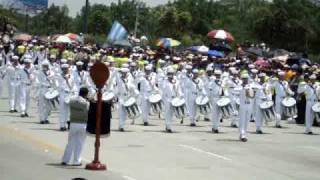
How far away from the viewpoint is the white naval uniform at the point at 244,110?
2214 cm

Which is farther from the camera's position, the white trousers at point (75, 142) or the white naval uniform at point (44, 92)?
the white naval uniform at point (44, 92)

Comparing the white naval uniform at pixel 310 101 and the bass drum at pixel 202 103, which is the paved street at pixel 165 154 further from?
the bass drum at pixel 202 103

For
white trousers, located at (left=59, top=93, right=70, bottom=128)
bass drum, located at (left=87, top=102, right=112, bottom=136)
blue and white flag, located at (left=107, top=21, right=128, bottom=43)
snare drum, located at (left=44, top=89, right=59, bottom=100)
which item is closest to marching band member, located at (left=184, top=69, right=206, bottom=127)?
snare drum, located at (left=44, top=89, right=59, bottom=100)

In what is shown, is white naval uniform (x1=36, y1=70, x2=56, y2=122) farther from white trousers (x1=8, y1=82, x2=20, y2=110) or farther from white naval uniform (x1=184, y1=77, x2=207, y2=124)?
white naval uniform (x1=184, y1=77, x2=207, y2=124)

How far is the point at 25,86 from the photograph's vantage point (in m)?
26.8

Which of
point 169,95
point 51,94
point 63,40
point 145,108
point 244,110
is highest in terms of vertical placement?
point 63,40

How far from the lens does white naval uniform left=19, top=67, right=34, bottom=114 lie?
26.4m

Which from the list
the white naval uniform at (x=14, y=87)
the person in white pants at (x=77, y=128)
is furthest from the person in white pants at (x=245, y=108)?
the white naval uniform at (x=14, y=87)

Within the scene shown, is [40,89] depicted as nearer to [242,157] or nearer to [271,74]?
[242,157]

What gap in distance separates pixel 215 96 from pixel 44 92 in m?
5.52

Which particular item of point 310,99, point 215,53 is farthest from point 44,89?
point 215,53

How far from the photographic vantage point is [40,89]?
24.7 meters

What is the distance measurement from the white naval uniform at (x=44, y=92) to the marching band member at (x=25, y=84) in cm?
193

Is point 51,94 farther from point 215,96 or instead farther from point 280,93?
point 280,93
